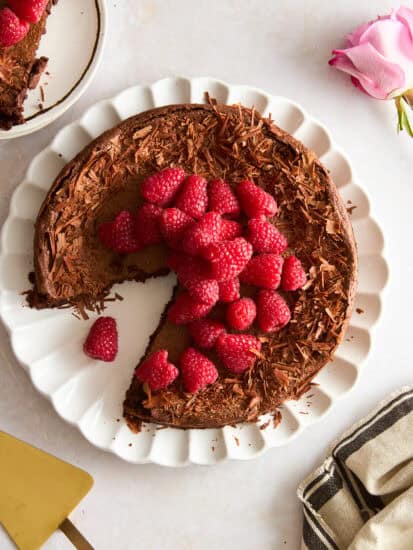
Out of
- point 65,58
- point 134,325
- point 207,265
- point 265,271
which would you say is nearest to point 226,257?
point 207,265

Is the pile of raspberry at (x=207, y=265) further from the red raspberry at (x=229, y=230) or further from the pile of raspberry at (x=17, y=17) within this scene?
the pile of raspberry at (x=17, y=17)

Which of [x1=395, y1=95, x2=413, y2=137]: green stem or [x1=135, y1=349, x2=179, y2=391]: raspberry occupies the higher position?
[x1=395, y1=95, x2=413, y2=137]: green stem

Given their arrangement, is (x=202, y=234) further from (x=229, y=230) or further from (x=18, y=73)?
(x=18, y=73)

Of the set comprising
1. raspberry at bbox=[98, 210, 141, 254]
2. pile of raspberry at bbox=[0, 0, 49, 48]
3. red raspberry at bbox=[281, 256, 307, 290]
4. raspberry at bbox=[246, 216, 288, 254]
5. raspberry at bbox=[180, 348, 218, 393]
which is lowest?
raspberry at bbox=[180, 348, 218, 393]

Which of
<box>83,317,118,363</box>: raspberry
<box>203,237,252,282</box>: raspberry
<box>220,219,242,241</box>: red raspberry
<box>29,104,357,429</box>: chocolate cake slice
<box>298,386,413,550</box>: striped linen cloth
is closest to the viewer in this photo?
<box>203,237,252,282</box>: raspberry

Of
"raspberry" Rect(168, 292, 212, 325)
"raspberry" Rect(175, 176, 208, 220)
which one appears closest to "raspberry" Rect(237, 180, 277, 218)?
"raspberry" Rect(175, 176, 208, 220)

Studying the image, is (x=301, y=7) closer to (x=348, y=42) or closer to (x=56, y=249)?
(x=348, y=42)

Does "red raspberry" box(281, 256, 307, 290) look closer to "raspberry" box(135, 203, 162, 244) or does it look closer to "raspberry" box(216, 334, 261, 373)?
"raspberry" box(216, 334, 261, 373)
